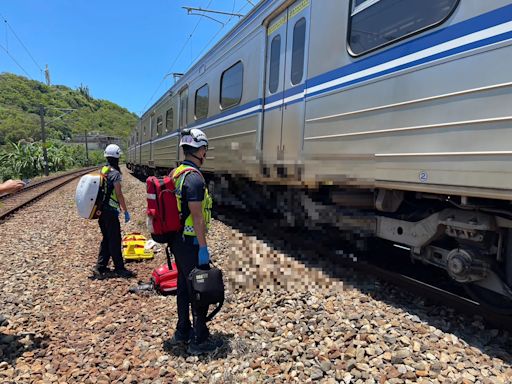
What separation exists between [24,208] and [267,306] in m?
11.7

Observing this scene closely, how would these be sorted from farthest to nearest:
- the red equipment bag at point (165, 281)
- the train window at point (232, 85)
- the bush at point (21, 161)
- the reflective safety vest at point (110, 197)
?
the bush at point (21, 161) < the train window at point (232, 85) < the reflective safety vest at point (110, 197) < the red equipment bag at point (165, 281)

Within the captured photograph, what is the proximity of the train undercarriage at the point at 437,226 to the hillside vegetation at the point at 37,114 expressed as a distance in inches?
1662

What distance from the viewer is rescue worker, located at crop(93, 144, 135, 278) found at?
546 cm

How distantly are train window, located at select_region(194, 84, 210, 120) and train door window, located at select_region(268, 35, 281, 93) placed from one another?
3.31 metres

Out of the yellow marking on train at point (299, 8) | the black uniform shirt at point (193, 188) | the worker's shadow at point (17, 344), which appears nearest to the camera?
the black uniform shirt at point (193, 188)

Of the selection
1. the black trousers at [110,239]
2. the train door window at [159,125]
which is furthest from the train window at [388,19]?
the train door window at [159,125]

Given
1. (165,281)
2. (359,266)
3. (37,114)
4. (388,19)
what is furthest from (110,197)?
(37,114)

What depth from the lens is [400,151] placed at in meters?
3.57

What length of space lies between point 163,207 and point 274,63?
3663 millimetres

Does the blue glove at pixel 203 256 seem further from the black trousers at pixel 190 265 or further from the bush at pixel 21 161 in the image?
the bush at pixel 21 161

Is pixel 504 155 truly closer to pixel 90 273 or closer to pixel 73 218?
pixel 90 273

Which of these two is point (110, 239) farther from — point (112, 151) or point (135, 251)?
point (112, 151)

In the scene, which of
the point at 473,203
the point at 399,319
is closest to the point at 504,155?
the point at 473,203

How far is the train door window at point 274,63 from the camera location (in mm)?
6035
